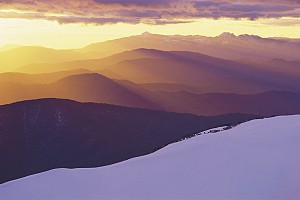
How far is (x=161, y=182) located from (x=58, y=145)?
159 metres

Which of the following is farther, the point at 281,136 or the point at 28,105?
the point at 28,105

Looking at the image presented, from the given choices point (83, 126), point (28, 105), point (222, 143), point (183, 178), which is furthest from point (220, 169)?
point (28, 105)

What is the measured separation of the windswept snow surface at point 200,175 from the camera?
1577cm

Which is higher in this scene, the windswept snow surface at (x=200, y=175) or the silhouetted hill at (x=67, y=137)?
the windswept snow surface at (x=200, y=175)

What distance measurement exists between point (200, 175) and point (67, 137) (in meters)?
162

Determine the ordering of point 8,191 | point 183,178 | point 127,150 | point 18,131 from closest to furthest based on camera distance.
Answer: point 183,178 → point 8,191 → point 127,150 → point 18,131

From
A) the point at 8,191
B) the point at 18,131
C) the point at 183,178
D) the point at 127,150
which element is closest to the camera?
the point at 183,178

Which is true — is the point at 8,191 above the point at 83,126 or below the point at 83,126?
above

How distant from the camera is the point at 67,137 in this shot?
175875 mm

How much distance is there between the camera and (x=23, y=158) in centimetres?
17150

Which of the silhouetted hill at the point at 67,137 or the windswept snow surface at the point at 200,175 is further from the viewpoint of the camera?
the silhouetted hill at the point at 67,137

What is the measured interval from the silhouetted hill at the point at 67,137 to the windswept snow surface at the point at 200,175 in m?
137

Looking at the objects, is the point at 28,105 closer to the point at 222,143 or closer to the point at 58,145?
the point at 58,145

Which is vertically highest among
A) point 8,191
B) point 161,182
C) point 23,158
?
Answer: point 161,182
